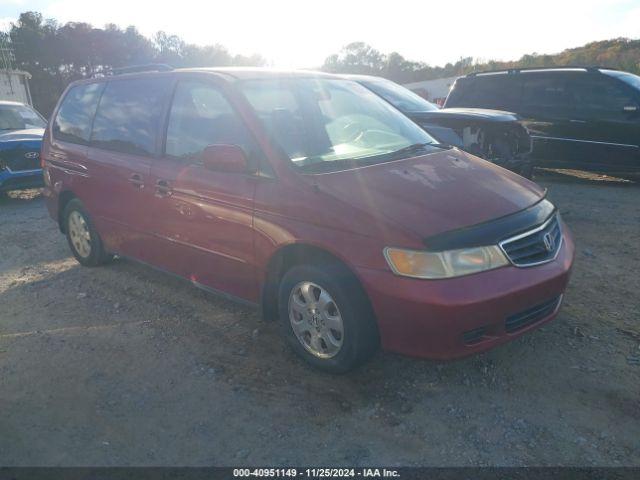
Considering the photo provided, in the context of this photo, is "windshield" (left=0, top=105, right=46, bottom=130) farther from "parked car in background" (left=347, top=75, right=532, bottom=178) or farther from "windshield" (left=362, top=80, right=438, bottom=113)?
"parked car in background" (left=347, top=75, right=532, bottom=178)

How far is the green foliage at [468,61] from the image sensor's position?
2701 cm

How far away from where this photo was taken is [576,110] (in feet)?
28.3

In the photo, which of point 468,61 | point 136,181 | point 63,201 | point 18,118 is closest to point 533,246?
point 136,181

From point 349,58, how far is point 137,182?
60083mm

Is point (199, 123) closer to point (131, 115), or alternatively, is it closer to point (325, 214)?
point (131, 115)

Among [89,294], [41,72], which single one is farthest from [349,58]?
[89,294]

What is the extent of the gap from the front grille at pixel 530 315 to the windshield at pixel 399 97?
17.6 ft

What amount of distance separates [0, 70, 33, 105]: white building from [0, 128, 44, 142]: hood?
16589 millimetres

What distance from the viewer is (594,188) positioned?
8.23 m

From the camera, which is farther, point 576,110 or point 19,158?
point 19,158

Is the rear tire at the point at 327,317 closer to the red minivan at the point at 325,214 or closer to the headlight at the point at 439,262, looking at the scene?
the red minivan at the point at 325,214

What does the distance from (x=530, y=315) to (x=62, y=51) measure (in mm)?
46865

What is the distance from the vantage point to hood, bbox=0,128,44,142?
29.2ft

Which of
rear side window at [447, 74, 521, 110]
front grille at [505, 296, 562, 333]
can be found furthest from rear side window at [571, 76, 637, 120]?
front grille at [505, 296, 562, 333]
